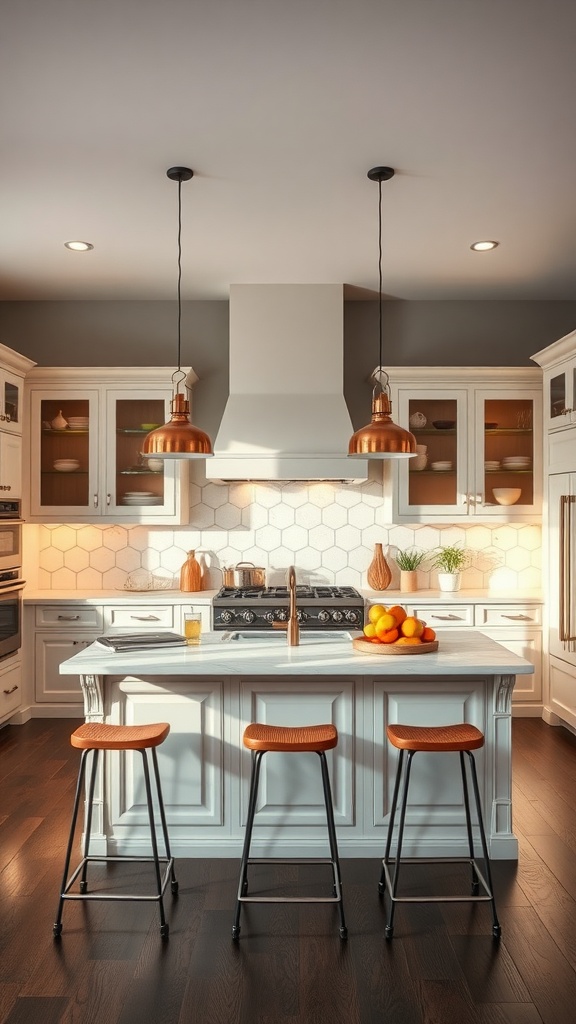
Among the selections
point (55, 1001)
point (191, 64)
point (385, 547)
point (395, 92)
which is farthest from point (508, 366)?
point (55, 1001)

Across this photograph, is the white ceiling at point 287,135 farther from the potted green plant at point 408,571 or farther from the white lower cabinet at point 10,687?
the white lower cabinet at point 10,687

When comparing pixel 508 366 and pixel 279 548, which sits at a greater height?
pixel 508 366

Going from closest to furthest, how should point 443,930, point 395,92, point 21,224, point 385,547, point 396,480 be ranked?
point 443,930
point 395,92
point 21,224
point 396,480
point 385,547

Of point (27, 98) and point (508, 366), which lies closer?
point (27, 98)

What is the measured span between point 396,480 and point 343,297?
4.37ft

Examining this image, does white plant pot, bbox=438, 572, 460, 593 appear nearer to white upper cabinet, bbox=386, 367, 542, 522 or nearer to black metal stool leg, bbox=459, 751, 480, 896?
white upper cabinet, bbox=386, 367, 542, 522

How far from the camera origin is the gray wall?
5773 millimetres

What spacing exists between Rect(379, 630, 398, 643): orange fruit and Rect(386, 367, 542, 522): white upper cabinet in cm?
231

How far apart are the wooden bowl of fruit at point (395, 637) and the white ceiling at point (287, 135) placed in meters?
1.97

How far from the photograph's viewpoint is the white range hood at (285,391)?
5.14 meters

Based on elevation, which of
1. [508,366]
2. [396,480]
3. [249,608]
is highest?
[508,366]

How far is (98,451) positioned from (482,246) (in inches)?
110

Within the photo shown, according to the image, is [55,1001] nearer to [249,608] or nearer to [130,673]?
[130,673]

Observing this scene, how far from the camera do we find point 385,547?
5.82 m
